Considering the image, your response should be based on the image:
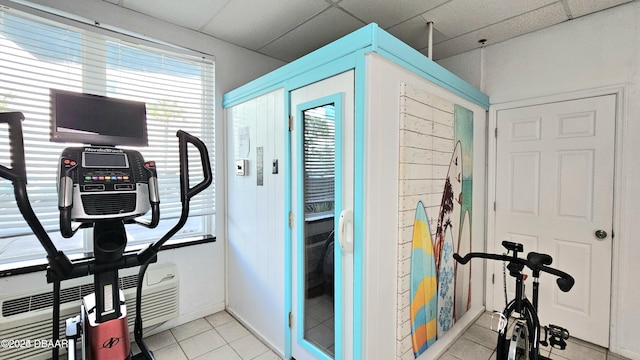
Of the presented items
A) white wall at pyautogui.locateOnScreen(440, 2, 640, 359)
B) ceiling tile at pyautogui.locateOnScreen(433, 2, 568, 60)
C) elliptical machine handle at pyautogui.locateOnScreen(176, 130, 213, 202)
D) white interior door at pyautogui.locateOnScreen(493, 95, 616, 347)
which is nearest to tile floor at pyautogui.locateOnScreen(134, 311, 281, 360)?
elliptical machine handle at pyautogui.locateOnScreen(176, 130, 213, 202)

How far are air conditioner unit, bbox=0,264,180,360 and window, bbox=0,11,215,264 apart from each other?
293 millimetres

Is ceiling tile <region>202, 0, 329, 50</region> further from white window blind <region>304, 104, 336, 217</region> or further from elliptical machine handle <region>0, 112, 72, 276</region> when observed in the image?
elliptical machine handle <region>0, 112, 72, 276</region>

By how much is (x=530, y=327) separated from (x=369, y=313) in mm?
1067

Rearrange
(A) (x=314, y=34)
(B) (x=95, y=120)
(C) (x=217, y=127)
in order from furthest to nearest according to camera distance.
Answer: (C) (x=217, y=127)
(A) (x=314, y=34)
(B) (x=95, y=120)

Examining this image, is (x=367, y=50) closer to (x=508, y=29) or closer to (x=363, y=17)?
(x=363, y=17)

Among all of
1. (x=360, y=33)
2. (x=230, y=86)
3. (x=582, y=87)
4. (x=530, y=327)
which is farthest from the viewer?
(x=230, y=86)

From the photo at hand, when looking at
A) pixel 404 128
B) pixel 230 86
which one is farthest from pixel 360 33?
pixel 230 86

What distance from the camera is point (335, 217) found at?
71.4 inches

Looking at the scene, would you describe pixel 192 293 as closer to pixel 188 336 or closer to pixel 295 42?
pixel 188 336

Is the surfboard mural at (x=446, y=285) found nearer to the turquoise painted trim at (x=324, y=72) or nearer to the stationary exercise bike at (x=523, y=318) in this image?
the stationary exercise bike at (x=523, y=318)

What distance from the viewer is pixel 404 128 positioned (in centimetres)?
182

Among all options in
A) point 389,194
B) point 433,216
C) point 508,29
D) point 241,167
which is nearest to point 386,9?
point 508,29

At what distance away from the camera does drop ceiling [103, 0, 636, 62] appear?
2.22m

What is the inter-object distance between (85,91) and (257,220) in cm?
167
